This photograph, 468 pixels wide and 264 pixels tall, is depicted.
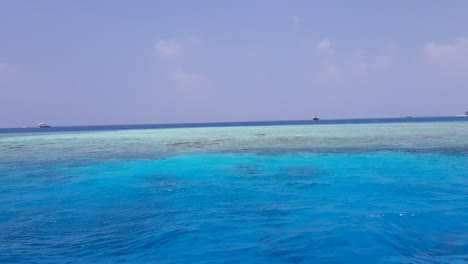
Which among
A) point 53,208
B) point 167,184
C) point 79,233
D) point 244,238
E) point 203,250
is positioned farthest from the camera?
point 167,184

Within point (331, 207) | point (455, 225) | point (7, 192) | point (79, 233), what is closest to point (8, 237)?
point (79, 233)

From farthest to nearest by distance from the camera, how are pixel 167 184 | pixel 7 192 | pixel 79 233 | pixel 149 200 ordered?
pixel 167 184, pixel 7 192, pixel 149 200, pixel 79 233

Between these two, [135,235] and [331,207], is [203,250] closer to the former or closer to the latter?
[135,235]

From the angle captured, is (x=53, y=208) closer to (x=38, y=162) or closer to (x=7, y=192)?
(x=7, y=192)

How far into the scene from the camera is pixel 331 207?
32.1 feet

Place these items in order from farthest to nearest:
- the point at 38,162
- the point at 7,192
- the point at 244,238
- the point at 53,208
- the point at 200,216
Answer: the point at 38,162, the point at 7,192, the point at 53,208, the point at 200,216, the point at 244,238

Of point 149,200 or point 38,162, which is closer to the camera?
point 149,200

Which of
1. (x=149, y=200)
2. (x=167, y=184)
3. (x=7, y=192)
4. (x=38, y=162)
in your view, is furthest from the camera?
(x=38, y=162)

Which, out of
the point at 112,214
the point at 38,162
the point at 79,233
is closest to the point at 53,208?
the point at 112,214

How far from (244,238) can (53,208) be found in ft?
19.8

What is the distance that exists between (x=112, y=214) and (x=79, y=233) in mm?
1513

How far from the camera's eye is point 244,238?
7.55 metres

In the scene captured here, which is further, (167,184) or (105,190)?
(167,184)

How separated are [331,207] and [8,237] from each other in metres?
7.77
